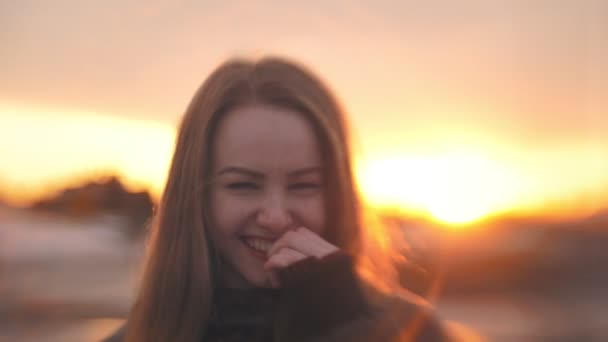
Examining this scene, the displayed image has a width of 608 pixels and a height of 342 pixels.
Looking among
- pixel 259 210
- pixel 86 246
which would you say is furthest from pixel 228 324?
pixel 86 246

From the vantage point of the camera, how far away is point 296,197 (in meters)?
1.46

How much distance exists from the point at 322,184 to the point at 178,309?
439 millimetres

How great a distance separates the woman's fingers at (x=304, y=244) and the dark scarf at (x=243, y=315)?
0.12m

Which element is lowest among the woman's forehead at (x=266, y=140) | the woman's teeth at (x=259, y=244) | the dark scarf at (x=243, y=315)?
the dark scarf at (x=243, y=315)

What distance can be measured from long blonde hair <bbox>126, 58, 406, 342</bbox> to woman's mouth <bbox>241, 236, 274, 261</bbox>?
0.12 meters

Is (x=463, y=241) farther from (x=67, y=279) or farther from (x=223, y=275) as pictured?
(x=67, y=279)

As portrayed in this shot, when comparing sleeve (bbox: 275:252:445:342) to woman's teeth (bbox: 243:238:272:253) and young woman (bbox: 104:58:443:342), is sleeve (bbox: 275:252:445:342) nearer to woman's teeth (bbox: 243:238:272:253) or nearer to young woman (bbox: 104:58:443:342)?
young woman (bbox: 104:58:443:342)

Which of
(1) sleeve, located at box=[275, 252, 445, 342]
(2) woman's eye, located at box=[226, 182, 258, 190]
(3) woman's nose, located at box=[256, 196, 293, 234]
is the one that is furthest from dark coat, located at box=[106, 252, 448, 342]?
(2) woman's eye, located at box=[226, 182, 258, 190]

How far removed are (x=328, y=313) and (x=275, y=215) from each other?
0.23 meters

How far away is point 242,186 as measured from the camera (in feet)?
4.84

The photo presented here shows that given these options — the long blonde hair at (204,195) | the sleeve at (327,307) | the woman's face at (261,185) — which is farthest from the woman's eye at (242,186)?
the sleeve at (327,307)

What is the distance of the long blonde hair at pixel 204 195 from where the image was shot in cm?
154

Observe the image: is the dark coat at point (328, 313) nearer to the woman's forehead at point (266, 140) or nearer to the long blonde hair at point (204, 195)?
the long blonde hair at point (204, 195)

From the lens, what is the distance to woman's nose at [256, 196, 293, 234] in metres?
1.42
